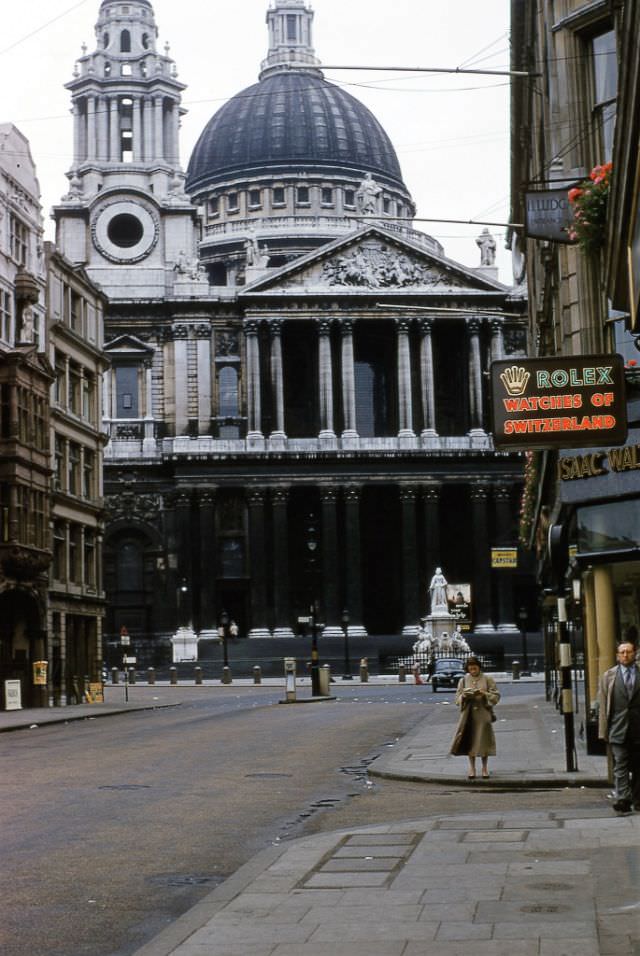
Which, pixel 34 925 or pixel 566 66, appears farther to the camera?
pixel 566 66

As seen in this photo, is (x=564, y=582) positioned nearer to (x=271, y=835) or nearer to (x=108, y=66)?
(x=271, y=835)

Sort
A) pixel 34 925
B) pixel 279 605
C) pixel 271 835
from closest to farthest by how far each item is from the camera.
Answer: pixel 34 925 → pixel 271 835 → pixel 279 605

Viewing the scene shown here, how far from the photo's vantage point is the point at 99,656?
202 ft

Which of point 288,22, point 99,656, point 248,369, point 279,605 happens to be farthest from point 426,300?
point 288,22

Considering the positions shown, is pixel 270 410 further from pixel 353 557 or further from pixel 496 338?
pixel 496 338

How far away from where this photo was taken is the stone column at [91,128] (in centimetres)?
10456

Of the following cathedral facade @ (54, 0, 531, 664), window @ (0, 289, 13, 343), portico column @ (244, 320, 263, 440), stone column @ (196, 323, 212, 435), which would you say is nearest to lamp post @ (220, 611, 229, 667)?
cathedral facade @ (54, 0, 531, 664)

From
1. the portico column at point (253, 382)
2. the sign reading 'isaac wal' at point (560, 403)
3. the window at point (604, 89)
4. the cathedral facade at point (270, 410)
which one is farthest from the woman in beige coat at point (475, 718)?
the portico column at point (253, 382)

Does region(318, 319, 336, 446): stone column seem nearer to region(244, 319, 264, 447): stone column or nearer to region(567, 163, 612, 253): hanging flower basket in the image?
region(244, 319, 264, 447): stone column

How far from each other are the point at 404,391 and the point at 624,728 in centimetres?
8216

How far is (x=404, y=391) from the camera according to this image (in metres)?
99.1

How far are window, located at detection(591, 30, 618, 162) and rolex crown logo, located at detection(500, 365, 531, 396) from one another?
641cm

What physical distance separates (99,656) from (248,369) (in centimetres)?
4062

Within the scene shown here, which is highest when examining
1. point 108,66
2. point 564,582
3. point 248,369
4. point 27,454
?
point 108,66
